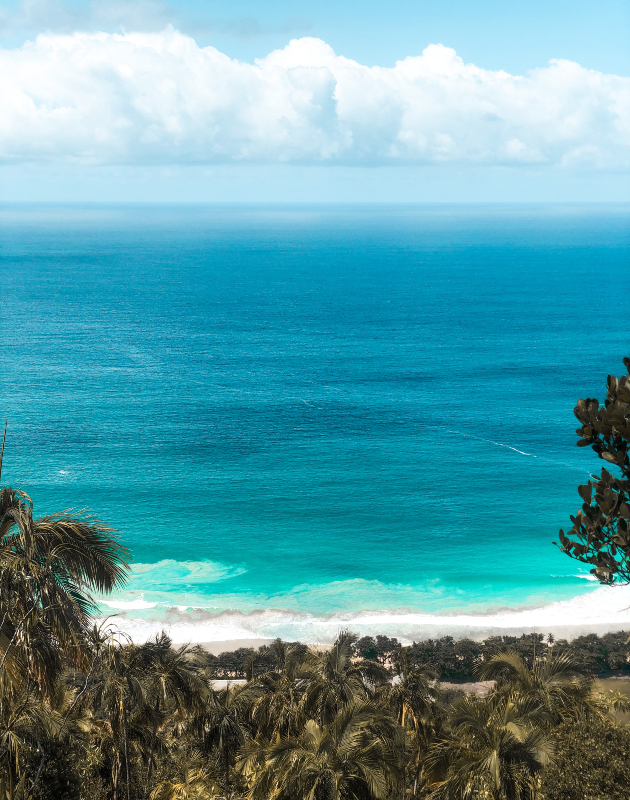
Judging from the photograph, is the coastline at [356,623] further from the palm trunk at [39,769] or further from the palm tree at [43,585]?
the palm trunk at [39,769]

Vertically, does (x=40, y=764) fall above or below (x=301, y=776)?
above

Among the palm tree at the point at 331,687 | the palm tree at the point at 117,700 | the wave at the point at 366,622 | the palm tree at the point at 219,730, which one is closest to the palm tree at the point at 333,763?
the palm tree at the point at 331,687

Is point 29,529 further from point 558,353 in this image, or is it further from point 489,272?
point 489,272

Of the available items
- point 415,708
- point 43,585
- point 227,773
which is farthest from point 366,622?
point 43,585

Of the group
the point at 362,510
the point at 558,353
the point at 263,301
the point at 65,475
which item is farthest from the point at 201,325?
the point at 362,510

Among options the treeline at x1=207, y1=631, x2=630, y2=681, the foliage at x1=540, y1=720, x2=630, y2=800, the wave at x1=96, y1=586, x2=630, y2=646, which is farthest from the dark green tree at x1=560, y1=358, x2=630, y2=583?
the wave at x1=96, y1=586, x2=630, y2=646

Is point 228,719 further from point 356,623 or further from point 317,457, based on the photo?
point 317,457
